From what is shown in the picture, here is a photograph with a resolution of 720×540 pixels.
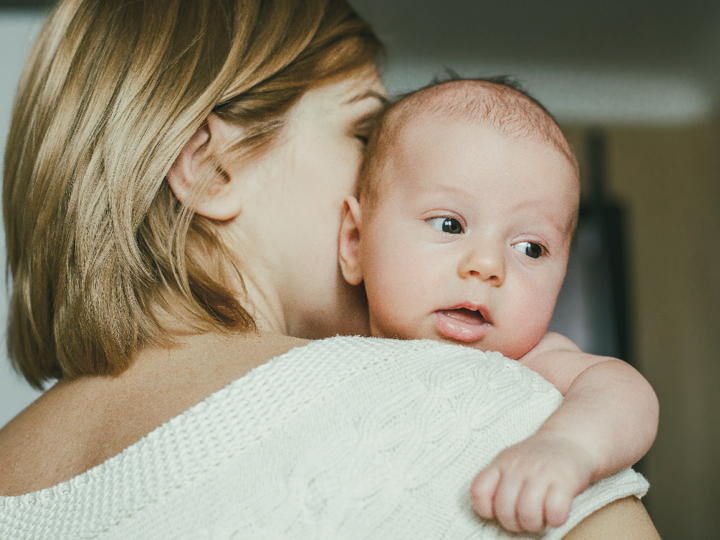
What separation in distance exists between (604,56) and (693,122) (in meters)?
0.87

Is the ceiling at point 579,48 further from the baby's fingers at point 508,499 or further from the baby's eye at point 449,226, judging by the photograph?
the baby's fingers at point 508,499

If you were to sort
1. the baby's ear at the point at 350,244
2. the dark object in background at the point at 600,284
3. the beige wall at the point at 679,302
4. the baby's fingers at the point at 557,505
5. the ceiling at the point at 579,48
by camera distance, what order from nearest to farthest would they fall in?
the baby's fingers at the point at 557,505 < the baby's ear at the point at 350,244 < the ceiling at the point at 579,48 < the dark object in background at the point at 600,284 < the beige wall at the point at 679,302

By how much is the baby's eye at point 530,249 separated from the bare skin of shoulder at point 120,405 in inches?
14.7

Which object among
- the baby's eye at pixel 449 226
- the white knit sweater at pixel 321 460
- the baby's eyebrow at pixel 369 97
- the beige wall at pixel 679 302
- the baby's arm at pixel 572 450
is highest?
the baby's eyebrow at pixel 369 97

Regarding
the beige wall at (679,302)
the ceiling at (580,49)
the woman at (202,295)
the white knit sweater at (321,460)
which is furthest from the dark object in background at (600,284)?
the white knit sweater at (321,460)

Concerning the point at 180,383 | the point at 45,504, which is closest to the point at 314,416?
the point at 180,383

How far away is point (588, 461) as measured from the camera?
0.62 metres

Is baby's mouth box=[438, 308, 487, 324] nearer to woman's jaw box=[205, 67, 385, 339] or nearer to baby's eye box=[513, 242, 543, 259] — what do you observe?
baby's eye box=[513, 242, 543, 259]

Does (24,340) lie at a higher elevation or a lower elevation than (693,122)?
higher

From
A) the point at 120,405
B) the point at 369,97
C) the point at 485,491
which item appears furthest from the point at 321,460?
the point at 369,97

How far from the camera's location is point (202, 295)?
2.78 feet

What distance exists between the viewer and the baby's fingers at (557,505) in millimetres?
558

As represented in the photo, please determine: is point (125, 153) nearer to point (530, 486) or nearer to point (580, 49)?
point (530, 486)

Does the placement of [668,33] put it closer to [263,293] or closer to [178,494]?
[263,293]
